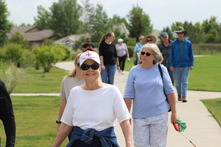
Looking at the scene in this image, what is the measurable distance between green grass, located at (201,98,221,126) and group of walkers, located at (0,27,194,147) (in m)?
4.26

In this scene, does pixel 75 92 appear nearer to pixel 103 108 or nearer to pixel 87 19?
pixel 103 108

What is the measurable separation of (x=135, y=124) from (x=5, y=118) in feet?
7.05

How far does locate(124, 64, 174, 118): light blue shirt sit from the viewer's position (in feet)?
19.4

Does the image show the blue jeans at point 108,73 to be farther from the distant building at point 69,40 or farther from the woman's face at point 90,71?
the distant building at point 69,40

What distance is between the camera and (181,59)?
12719 millimetres

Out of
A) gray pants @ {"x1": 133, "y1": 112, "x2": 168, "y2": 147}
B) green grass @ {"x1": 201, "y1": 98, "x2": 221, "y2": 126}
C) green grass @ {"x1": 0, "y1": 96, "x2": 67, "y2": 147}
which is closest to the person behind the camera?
gray pants @ {"x1": 133, "y1": 112, "x2": 168, "y2": 147}

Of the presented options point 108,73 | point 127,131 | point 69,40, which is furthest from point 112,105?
point 69,40

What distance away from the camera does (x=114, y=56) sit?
13.7 metres

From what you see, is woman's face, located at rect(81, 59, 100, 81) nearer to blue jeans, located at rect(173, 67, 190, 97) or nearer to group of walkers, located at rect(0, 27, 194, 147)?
group of walkers, located at rect(0, 27, 194, 147)

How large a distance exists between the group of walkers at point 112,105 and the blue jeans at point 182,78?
20.8 ft

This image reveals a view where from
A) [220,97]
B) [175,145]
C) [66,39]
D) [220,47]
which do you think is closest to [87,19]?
[66,39]

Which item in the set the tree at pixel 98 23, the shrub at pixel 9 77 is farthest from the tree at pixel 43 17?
the shrub at pixel 9 77

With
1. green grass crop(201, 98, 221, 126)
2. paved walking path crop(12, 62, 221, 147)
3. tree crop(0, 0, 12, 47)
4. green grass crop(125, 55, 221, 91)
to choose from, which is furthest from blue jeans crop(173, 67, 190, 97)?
tree crop(0, 0, 12, 47)

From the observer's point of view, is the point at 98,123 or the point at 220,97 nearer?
the point at 98,123
